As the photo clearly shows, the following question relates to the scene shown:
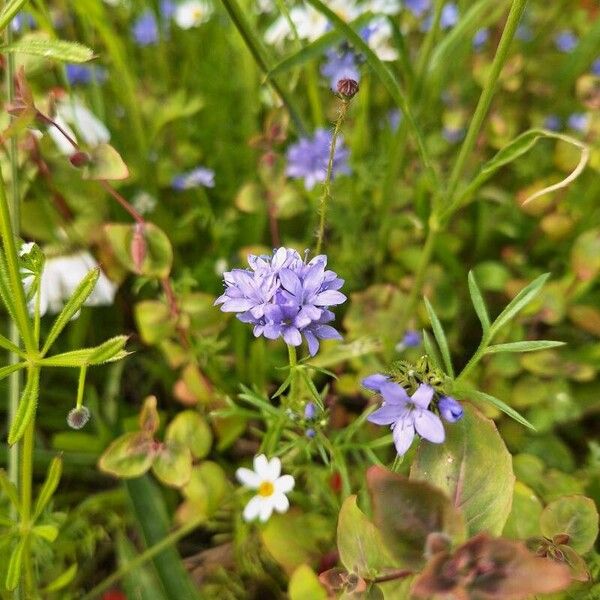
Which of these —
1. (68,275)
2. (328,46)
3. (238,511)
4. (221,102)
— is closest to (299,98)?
(221,102)

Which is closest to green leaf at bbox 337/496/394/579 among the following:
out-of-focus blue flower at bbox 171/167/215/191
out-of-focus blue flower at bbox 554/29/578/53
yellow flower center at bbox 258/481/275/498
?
yellow flower center at bbox 258/481/275/498

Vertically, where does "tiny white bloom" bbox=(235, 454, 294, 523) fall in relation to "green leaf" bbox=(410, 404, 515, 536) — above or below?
below

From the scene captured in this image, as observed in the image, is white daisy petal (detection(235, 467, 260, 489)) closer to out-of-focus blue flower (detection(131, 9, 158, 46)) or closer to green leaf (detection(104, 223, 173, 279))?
green leaf (detection(104, 223, 173, 279))

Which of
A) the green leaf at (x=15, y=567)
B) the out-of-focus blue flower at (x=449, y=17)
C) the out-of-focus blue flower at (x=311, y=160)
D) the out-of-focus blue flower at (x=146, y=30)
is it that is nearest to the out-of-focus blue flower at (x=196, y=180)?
the out-of-focus blue flower at (x=311, y=160)

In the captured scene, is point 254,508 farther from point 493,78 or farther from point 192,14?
point 192,14

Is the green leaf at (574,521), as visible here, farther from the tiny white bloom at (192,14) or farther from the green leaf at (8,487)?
the tiny white bloom at (192,14)

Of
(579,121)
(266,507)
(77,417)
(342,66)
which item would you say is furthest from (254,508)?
(579,121)
